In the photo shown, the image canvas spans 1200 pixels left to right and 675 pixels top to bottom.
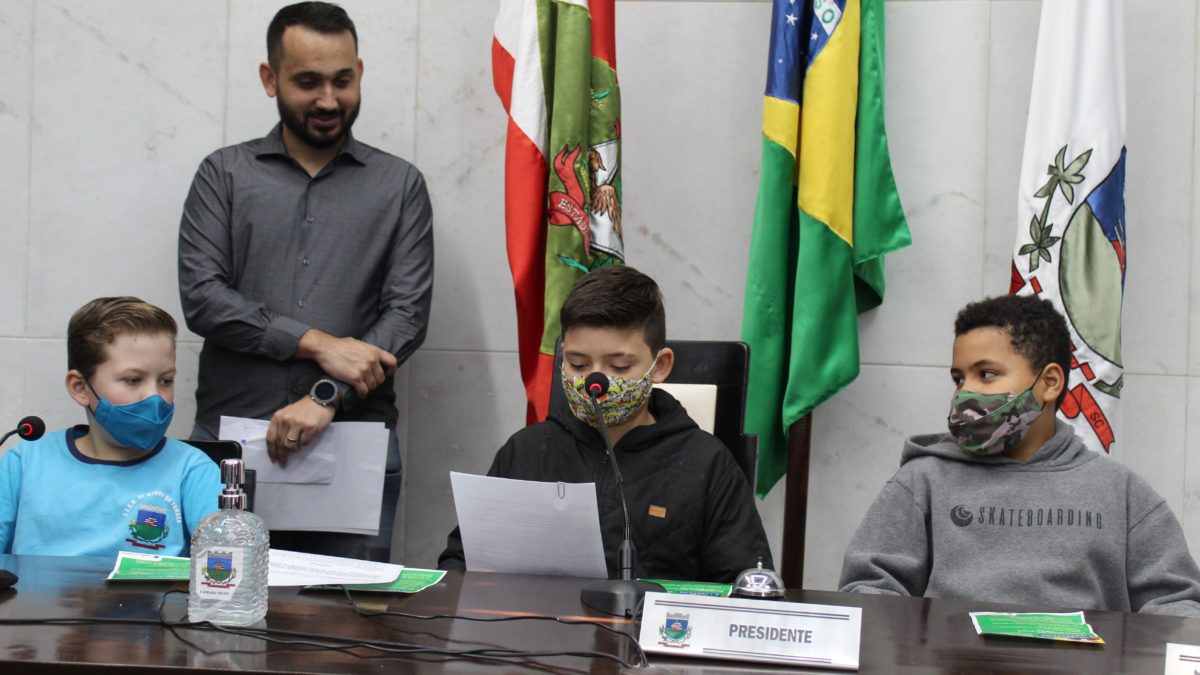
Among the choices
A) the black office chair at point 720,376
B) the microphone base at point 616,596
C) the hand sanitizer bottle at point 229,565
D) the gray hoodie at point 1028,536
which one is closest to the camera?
the hand sanitizer bottle at point 229,565

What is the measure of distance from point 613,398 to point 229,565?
0.98 metres

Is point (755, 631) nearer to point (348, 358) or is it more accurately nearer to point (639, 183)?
point (348, 358)

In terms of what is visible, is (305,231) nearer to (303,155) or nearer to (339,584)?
(303,155)

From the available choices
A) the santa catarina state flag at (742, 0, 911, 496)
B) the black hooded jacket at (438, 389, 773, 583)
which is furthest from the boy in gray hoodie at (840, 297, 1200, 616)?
the santa catarina state flag at (742, 0, 911, 496)

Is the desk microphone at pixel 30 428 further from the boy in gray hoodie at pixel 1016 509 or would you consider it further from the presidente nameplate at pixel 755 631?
the boy in gray hoodie at pixel 1016 509

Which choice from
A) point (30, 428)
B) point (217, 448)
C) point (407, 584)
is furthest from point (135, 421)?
point (407, 584)

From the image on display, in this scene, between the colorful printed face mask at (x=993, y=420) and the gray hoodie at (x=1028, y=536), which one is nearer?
the gray hoodie at (x=1028, y=536)

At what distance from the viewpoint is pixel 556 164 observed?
10.8 feet

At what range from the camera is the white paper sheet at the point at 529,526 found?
179 centimetres

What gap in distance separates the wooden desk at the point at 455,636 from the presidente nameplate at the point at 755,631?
2cm

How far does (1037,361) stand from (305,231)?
1.83 meters

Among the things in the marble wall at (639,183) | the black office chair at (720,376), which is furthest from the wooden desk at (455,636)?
the marble wall at (639,183)

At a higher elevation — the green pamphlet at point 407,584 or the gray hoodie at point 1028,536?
the gray hoodie at point 1028,536

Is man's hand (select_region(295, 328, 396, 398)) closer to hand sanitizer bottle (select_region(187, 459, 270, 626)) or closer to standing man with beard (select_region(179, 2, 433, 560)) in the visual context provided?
standing man with beard (select_region(179, 2, 433, 560))
